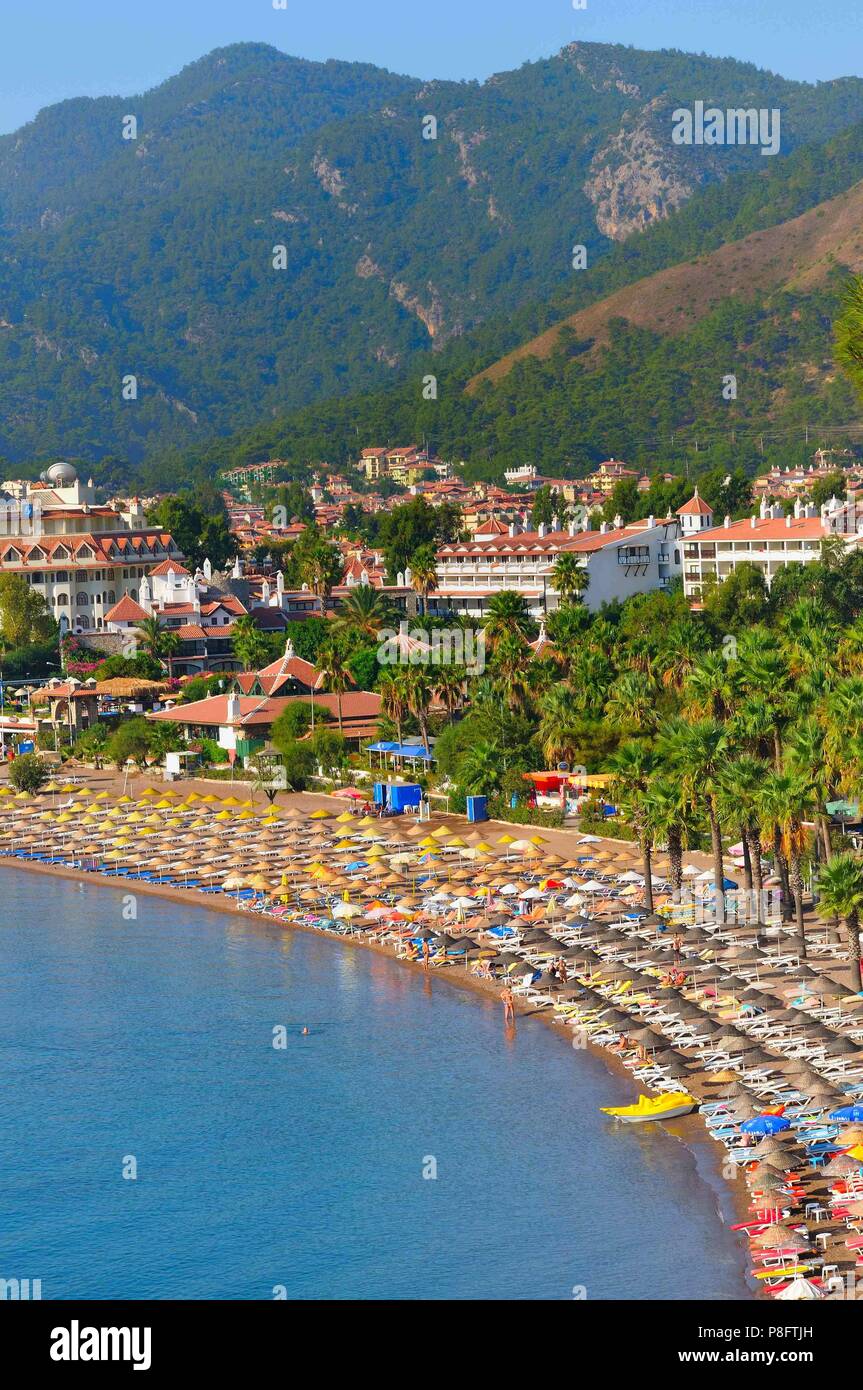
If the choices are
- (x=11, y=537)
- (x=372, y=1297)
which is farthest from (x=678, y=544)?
(x=372, y=1297)

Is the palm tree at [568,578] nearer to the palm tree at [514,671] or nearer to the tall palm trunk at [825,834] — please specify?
the palm tree at [514,671]

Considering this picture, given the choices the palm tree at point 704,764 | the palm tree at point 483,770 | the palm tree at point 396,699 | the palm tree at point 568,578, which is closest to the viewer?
Answer: the palm tree at point 704,764

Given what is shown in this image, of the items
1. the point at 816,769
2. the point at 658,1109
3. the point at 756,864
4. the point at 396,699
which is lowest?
the point at 658,1109

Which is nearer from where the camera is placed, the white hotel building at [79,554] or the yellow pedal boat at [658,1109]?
the yellow pedal boat at [658,1109]

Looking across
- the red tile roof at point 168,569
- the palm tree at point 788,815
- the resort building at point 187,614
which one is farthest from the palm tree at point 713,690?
the red tile roof at point 168,569

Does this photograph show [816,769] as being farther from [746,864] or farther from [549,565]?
[549,565]

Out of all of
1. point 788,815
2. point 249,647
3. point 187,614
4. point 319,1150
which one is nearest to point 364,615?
point 249,647
